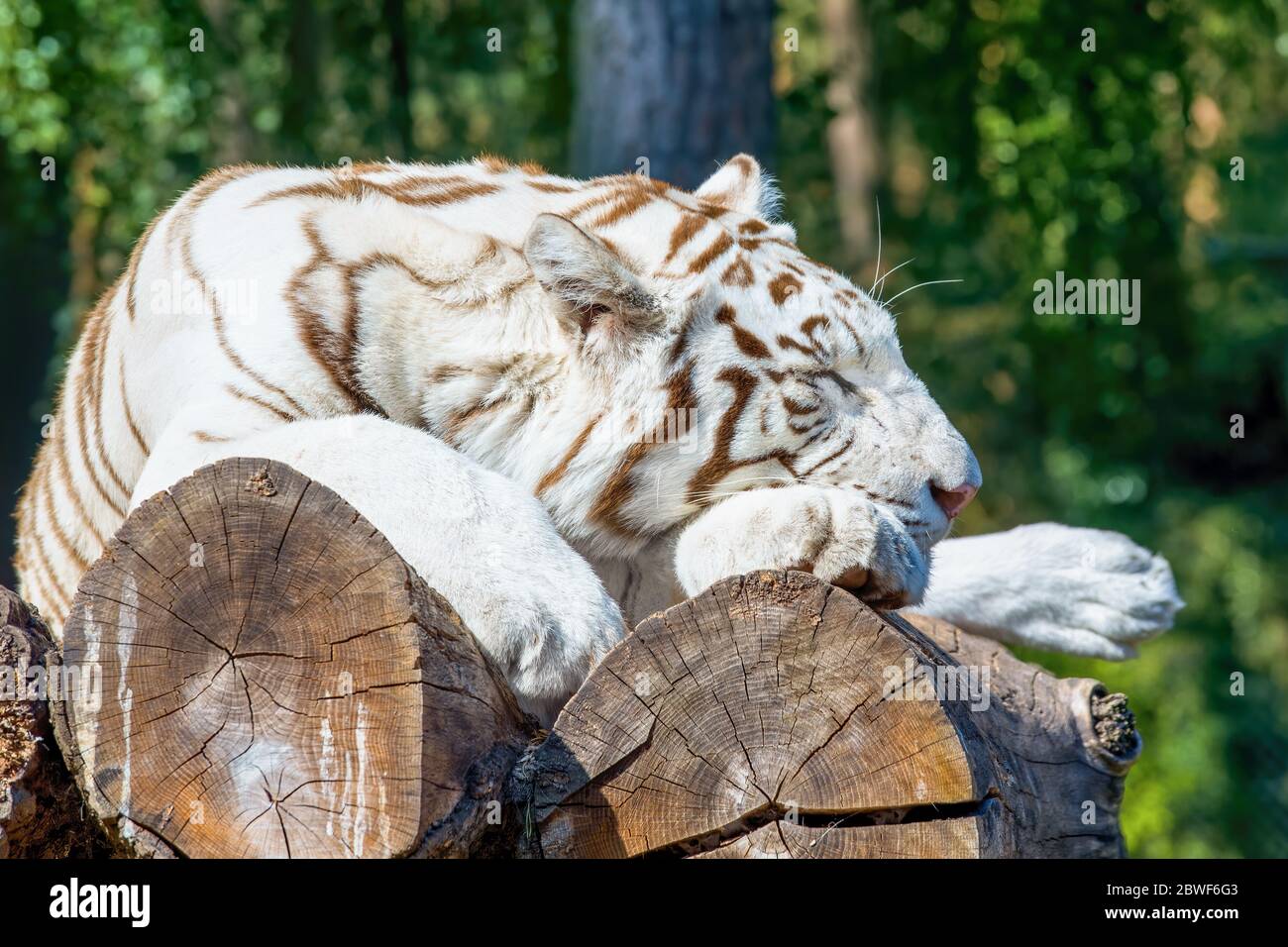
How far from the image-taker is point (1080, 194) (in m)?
5.93

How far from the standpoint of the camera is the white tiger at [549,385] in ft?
7.00

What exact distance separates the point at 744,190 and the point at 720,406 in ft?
2.58

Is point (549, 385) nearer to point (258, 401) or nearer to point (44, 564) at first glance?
point (258, 401)

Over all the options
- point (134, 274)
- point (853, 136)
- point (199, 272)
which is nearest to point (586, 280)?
point (199, 272)

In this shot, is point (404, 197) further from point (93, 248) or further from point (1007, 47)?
point (93, 248)

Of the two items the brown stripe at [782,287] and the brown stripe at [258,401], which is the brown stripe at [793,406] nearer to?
the brown stripe at [782,287]

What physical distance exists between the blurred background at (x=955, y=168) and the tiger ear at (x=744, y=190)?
64.2 inches

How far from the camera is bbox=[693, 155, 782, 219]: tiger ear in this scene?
2959mm

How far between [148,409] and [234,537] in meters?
0.83

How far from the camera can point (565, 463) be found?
2.39 metres

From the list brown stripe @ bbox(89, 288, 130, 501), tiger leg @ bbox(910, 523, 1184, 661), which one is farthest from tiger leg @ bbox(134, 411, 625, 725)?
tiger leg @ bbox(910, 523, 1184, 661)

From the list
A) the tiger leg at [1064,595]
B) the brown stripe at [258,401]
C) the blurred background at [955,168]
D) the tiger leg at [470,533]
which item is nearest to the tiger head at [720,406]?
the tiger leg at [470,533]
